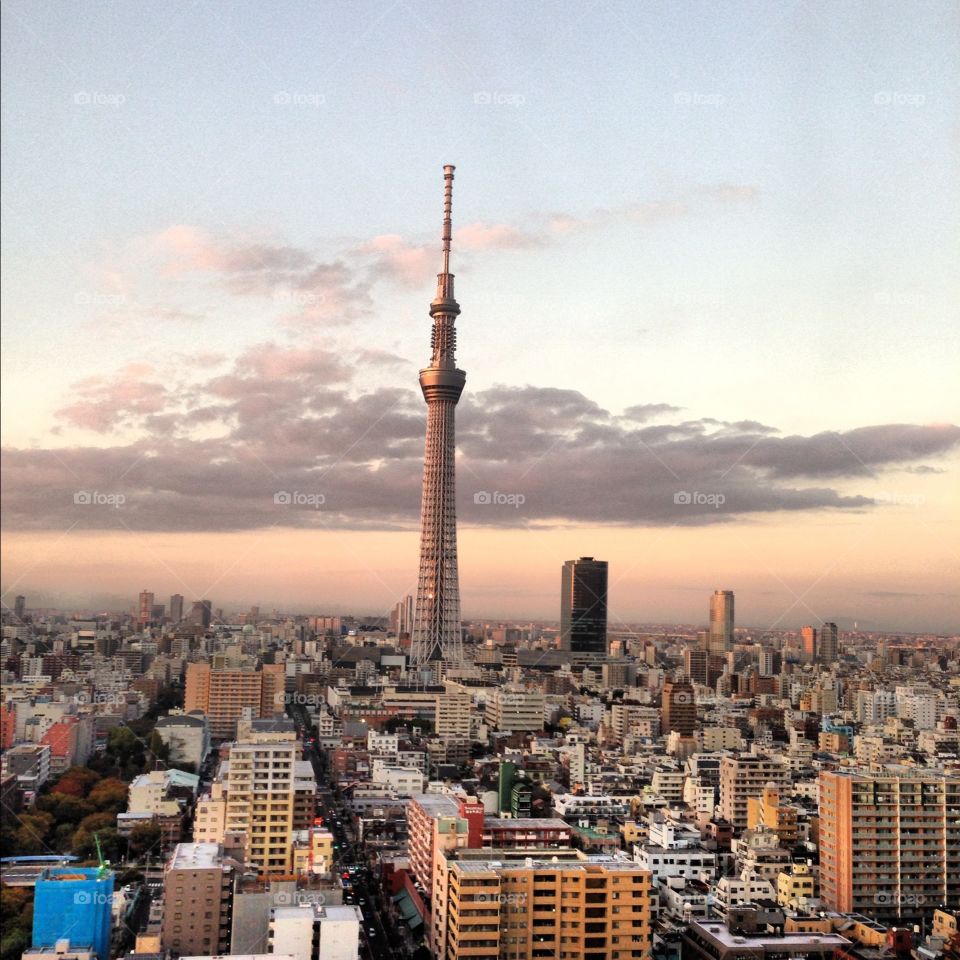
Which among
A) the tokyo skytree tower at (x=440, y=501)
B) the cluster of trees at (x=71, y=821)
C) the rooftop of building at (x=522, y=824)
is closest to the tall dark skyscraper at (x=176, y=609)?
the tokyo skytree tower at (x=440, y=501)

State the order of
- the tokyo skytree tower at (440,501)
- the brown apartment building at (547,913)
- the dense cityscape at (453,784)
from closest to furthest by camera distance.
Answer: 1. the brown apartment building at (547,913)
2. the dense cityscape at (453,784)
3. the tokyo skytree tower at (440,501)

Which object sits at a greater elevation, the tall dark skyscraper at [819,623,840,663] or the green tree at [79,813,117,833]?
the tall dark skyscraper at [819,623,840,663]

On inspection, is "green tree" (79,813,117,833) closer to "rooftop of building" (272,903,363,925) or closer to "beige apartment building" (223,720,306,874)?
"beige apartment building" (223,720,306,874)

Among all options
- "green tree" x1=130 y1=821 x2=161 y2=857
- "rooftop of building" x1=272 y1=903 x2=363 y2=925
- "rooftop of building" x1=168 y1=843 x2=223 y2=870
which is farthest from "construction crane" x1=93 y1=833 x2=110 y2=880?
"rooftop of building" x1=272 y1=903 x2=363 y2=925

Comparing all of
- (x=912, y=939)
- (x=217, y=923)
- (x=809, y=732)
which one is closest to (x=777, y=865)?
(x=912, y=939)

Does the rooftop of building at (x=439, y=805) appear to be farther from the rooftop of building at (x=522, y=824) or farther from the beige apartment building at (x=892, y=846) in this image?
the beige apartment building at (x=892, y=846)

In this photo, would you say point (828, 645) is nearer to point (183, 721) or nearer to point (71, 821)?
point (183, 721)
